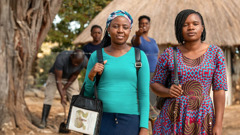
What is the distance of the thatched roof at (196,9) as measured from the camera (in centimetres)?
1090

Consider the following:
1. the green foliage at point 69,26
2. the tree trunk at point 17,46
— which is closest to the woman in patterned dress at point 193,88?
the tree trunk at point 17,46

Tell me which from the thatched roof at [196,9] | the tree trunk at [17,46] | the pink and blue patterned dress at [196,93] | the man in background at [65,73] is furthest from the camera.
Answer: the thatched roof at [196,9]

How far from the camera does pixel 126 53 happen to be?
2.58 meters

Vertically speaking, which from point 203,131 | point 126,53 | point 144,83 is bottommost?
point 203,131

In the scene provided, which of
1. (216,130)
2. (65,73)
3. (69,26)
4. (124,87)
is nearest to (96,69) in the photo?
(124,87)

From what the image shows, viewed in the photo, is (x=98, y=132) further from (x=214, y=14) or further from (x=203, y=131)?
(x=214, y=14)

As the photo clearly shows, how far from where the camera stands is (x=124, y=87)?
249cm

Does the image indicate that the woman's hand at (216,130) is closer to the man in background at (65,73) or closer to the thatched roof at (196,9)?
the man in background at (65,73)

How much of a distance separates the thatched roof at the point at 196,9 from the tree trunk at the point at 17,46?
4666mm

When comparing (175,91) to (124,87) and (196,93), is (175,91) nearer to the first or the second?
(196,93)

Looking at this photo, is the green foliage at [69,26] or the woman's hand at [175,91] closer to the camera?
the woman's hand at [175,91]

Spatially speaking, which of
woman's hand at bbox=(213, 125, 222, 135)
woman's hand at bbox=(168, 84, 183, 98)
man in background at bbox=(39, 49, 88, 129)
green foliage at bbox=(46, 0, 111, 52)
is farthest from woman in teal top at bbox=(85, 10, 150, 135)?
green foliage at bbox=(46, 0, 111, 52)

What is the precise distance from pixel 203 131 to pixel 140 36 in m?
3.38

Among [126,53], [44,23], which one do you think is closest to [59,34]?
[44,23]
